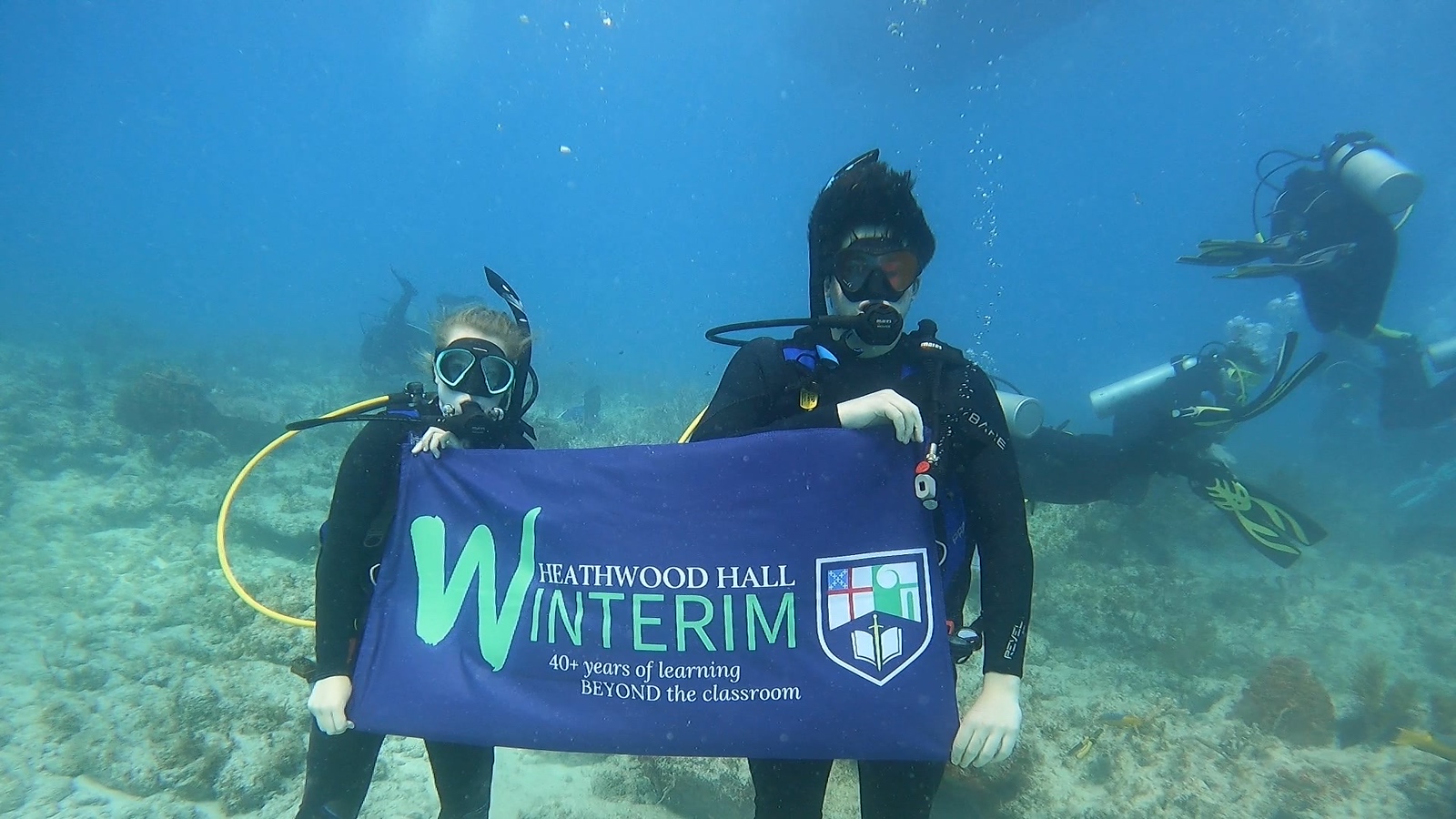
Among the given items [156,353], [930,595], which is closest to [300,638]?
[930,595]

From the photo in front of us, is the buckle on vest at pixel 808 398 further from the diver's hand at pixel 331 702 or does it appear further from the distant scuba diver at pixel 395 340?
the distant scuba diver at pixel 395 340

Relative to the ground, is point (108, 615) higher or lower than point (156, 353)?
lower

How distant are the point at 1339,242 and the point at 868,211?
11.8 meters

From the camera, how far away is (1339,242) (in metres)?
9.98

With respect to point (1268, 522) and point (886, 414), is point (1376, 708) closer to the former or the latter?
point (1268, 522)

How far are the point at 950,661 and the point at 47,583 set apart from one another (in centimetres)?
1163

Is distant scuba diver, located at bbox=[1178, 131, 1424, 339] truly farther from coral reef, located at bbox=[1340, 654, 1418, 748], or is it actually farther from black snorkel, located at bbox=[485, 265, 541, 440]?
black snorkel, located at bbox=[485, 265, 541, 440]

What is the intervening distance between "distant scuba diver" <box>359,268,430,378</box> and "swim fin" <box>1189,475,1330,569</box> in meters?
17.2

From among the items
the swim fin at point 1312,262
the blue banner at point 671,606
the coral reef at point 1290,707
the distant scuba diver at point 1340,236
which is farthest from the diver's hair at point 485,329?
the swim fin at point 1312,262

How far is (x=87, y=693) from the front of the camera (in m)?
6.14

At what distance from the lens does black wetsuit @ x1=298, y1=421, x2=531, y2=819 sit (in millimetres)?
2643

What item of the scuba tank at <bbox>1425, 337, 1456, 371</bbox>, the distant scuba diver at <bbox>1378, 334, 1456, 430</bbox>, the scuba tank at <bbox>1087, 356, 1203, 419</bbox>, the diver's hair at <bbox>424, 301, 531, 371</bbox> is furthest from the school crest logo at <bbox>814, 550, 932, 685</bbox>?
the scuba tank at <bbox>1425, 337, 1456, 371</bbox>

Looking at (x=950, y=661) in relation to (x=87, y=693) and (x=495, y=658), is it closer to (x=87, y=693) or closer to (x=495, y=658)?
(x=495, y=658)

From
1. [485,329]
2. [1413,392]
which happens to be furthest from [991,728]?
[1413,392]
